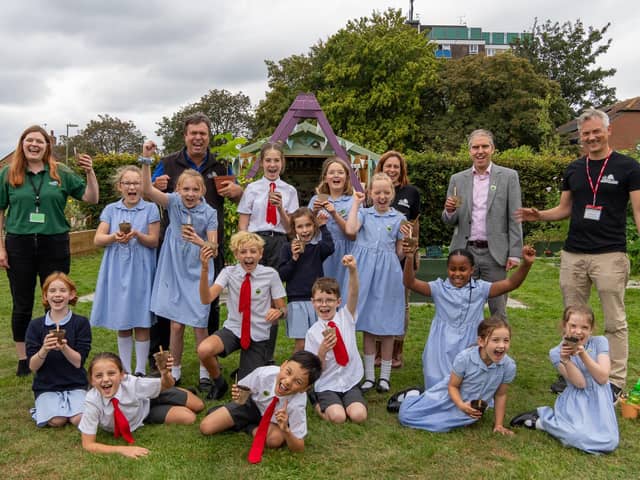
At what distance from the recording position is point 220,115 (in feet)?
157

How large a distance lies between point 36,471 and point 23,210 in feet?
7.25

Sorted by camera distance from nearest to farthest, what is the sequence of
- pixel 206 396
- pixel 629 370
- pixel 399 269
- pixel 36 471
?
pixel 36 471 < pixel 206 396 < pixel 399 269 < pixel 629 370

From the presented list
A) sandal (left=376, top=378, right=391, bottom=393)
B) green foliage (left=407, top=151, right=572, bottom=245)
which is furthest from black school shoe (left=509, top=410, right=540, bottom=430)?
green foliage (left=407, top=151, right=572, bottom=245)

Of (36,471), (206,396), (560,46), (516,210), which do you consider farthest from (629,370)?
(560,46)

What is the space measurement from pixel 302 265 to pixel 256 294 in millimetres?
472

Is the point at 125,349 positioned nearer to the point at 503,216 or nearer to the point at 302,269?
the point at 302,269

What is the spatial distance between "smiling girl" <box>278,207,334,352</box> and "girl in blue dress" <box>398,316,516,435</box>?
3.47 feet

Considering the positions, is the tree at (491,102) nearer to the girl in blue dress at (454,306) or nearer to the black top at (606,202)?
the black top at (606,202)

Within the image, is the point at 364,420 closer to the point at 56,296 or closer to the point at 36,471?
the point at 36,471

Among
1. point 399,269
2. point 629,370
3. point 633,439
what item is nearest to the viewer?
point 633,439

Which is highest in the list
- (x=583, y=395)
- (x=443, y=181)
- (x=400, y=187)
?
(x=443, y=181)

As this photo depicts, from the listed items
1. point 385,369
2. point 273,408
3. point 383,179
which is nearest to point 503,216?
point 383,179

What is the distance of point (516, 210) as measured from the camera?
172 inches

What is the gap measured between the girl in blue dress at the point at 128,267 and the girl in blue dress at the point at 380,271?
1.61 meters
